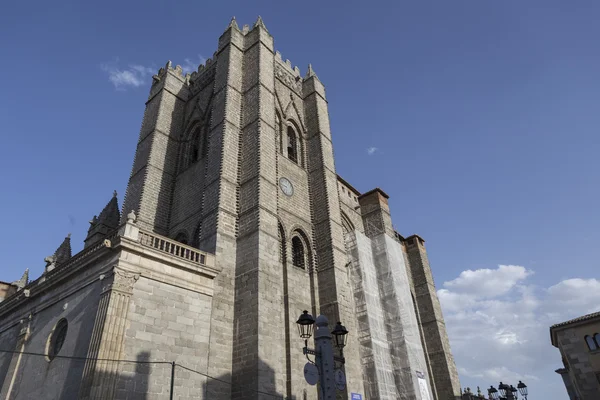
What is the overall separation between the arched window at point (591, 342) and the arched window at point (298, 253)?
13.8 metres

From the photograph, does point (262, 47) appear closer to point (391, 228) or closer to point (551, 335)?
point (391, 228)

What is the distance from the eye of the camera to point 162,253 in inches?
471

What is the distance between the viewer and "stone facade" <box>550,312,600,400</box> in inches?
714

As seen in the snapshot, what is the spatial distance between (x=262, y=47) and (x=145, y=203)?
9.24 meters

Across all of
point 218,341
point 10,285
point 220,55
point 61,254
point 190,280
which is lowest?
point 218,341

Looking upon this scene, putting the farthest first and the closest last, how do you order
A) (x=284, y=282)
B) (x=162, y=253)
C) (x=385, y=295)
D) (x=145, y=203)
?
(x=385, y=295)
(x=145, y=203)
(x=284, y=282)
(x=162, y=253)

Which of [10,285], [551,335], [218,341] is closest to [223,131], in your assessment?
[218,341]

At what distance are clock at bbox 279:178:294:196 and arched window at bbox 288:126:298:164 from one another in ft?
7.70

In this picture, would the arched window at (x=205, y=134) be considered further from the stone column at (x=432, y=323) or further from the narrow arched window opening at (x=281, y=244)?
the stone column at (x=432, y=323)

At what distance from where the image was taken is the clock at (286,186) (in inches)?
703

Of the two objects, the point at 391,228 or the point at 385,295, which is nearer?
the point at 385,295

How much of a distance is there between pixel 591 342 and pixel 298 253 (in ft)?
46.4

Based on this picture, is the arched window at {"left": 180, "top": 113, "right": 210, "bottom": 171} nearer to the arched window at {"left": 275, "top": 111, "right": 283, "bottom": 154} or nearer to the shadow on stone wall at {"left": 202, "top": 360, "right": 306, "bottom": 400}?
the arched window at {"left": 275, "top": 111, "right": 283, "bottom": 154}

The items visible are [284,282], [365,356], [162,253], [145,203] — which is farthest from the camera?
[145,203]
